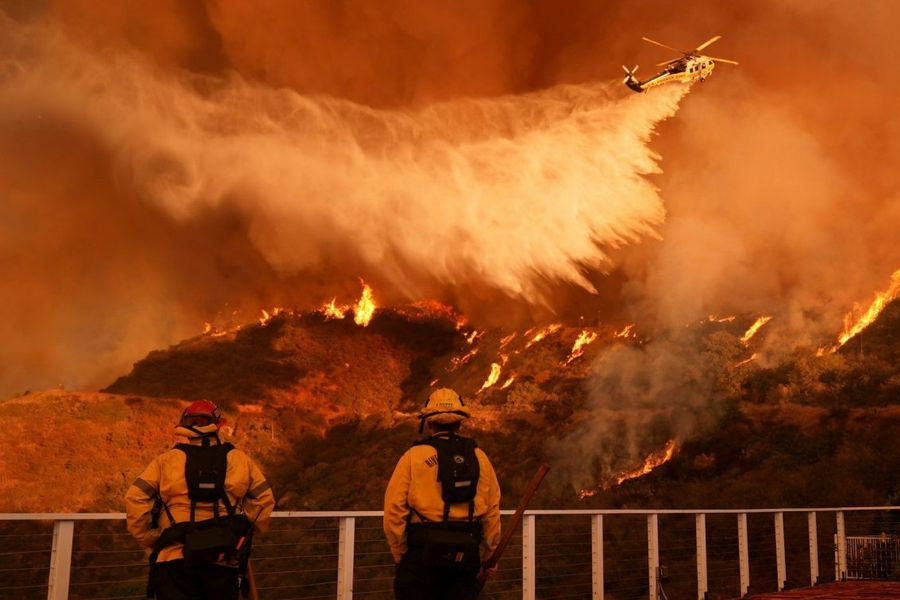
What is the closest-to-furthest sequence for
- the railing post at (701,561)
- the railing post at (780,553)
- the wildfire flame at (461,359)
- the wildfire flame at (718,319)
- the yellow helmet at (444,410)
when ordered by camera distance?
the yellow helmet at (444,410)
the railing post at (701,561)
the railing post at (780,553)
the wildfire flame at (718,319)
the wildfire flame at (461,359)

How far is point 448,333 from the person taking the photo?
7138cm

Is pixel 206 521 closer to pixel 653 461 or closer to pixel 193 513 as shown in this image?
pixel 193 513

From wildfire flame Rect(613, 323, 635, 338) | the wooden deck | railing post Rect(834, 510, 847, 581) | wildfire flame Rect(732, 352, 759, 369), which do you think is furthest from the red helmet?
wildfire flame Rect(613, 323, 635, 338)

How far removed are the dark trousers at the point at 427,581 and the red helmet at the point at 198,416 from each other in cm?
121

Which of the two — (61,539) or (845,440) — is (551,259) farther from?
(61,539)

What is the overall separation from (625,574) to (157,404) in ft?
153

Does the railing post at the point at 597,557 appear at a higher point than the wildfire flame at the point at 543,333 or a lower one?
lower

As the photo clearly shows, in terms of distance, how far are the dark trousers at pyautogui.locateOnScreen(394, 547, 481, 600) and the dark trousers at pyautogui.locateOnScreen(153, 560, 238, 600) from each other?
876 mm

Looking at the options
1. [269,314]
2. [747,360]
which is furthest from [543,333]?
[269,314]

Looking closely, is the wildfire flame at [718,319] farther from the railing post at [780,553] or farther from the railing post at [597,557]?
the railing post at [597,557]

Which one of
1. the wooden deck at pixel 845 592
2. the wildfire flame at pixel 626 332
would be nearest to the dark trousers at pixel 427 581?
the wooden deck at pixel 845 592

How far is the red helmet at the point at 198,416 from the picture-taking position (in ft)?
13.9

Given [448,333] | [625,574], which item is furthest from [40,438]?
[625,574]

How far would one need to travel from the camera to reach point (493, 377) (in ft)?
193
